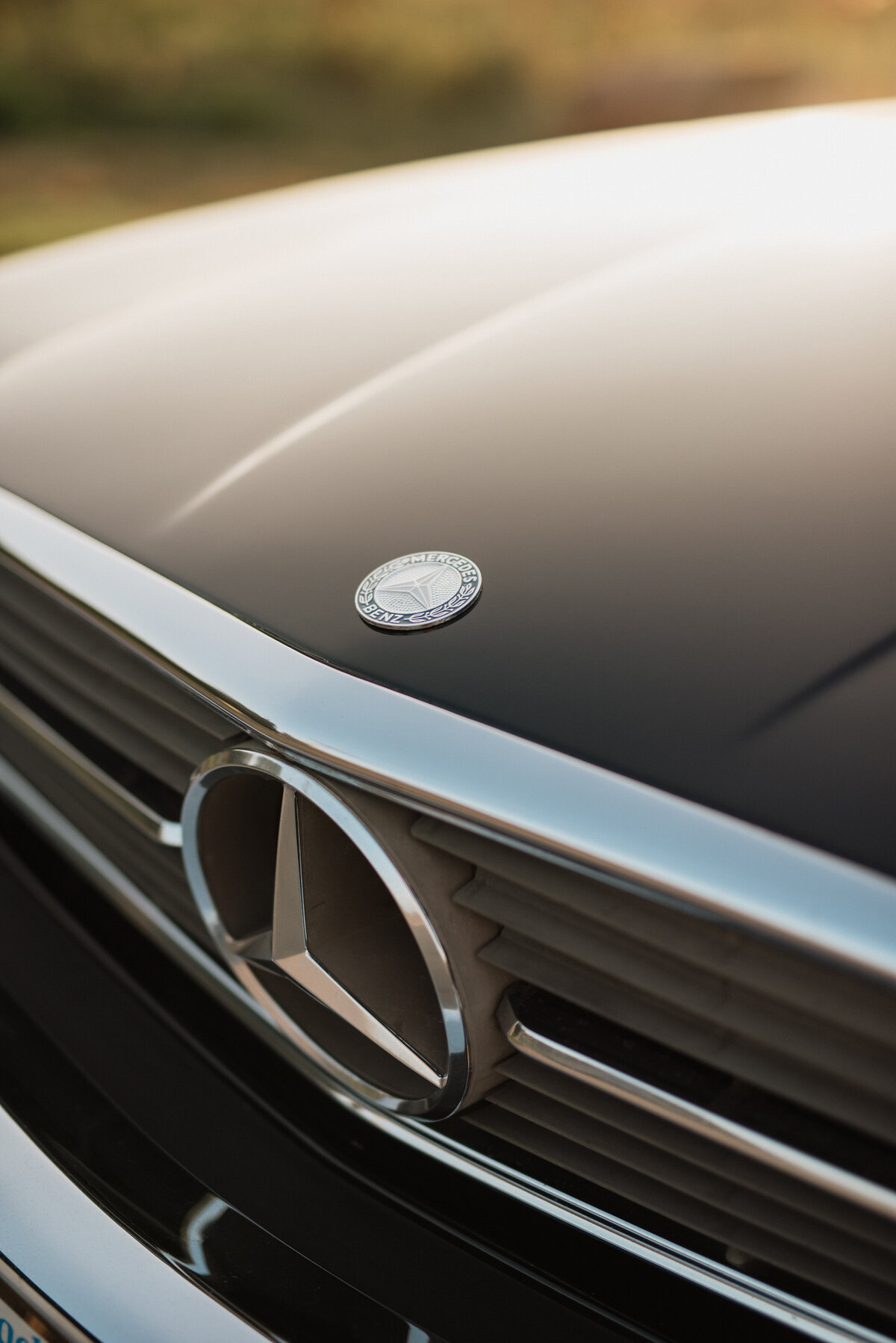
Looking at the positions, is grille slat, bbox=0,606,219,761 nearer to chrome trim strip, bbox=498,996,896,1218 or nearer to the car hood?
the car hood

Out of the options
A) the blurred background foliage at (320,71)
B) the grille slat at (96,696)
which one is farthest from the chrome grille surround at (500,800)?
the blurred background foliage at (320,71)

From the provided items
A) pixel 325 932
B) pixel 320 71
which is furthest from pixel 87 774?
pixel 320 71

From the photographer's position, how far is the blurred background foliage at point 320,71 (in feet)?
33.8

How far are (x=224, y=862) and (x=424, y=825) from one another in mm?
330

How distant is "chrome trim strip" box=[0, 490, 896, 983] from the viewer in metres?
0.80

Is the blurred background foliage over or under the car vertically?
over

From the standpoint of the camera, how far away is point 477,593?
109 centimetres

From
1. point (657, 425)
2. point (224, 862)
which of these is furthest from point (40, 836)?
point (657, 425)

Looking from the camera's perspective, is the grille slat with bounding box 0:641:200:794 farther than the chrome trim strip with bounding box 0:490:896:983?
Yes

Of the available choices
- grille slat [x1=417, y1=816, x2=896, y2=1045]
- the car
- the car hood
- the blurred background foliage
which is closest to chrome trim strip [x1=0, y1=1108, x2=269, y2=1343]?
the car

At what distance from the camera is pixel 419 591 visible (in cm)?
110

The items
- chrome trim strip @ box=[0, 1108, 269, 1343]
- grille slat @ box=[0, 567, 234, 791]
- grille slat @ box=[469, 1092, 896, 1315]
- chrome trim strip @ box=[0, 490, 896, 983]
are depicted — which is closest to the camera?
chrome trim strip @ box=[0, 490, 896, 983]

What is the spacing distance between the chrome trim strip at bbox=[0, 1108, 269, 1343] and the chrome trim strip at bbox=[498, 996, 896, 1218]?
0.34m

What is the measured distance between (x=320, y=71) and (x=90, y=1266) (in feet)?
46.7
